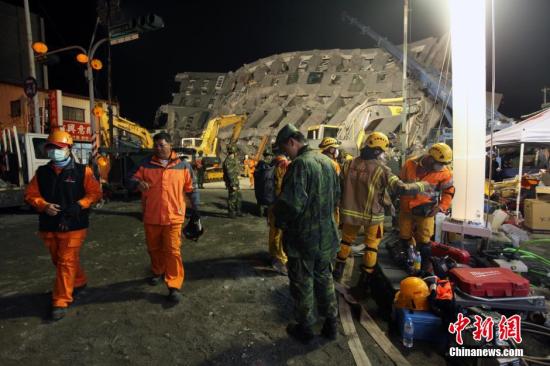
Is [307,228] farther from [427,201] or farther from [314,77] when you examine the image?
[314,77]

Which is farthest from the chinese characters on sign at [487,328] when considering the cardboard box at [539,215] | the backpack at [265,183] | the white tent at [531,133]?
the white tent at [531,133]

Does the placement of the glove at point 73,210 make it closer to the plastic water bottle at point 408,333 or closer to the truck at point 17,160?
the plastic water bottle at point 408,333

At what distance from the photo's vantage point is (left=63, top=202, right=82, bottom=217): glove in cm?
334

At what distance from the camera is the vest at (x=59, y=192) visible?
335cm

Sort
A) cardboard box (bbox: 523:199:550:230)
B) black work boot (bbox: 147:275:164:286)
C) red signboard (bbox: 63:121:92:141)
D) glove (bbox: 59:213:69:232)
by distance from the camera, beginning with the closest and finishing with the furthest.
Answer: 1. glove (bbox: 59:213:69:232)
2. black work boot (bbox: 147:275:164:286)
3. cardboard box (bbox: 523:199:550:230)
4. red signboard (bbox: 63:121:92:141)

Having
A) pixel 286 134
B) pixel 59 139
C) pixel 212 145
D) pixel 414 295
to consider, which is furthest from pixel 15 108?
pixel 414 295

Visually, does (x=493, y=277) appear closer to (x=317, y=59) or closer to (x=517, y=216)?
(x=517, y=216)

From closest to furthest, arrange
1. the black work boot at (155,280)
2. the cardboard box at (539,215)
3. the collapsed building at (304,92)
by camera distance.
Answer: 1. the black work boot at (155,280)
2. the cardboard box at (539,215)
3. the collapsed building at (304,92)

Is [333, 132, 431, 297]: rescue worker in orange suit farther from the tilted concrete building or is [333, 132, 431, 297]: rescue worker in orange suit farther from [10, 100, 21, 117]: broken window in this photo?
[10, 100, 21, 117]: broken window

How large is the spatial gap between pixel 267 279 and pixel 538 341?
3.15 metres

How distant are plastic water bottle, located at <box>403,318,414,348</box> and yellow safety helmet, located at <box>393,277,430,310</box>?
191mm

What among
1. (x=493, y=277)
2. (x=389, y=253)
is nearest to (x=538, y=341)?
(x=493, y=277)

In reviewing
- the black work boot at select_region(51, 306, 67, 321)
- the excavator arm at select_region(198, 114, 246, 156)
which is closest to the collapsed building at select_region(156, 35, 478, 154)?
the excavator arm at select_region(198, 114, 246, 156)

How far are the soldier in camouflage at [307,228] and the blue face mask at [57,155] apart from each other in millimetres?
2506
